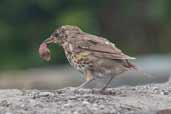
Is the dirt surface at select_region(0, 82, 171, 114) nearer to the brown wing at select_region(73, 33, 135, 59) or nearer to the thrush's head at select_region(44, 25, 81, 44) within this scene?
the brown wing at select_region(73, 33, 135, 59)

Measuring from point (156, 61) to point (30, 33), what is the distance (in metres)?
2.84

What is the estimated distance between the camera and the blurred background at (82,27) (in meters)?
16.9

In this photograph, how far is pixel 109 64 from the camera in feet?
26.7

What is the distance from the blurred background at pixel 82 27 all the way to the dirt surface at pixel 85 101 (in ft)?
21.1

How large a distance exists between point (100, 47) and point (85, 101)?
0.60 meters

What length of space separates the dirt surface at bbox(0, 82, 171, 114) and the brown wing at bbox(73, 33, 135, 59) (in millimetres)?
330

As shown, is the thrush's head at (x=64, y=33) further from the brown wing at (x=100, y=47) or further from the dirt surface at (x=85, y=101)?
the dirt surface at (x=85, y=101)

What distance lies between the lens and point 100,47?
8172 millimetres

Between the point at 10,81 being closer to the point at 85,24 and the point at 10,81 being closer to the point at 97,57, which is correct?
the point at 85,24

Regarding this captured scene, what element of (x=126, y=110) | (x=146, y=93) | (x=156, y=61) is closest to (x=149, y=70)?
(x=156, y=61)

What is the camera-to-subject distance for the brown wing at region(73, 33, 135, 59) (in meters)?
8.12

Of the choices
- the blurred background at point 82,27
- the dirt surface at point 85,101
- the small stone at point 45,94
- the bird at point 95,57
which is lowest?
the dirt surface at point 85,101

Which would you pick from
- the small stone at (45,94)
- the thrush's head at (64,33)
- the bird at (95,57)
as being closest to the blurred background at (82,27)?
the thrush's head at (64,33)

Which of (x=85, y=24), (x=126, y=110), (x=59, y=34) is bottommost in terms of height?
(x=126, y=110)
